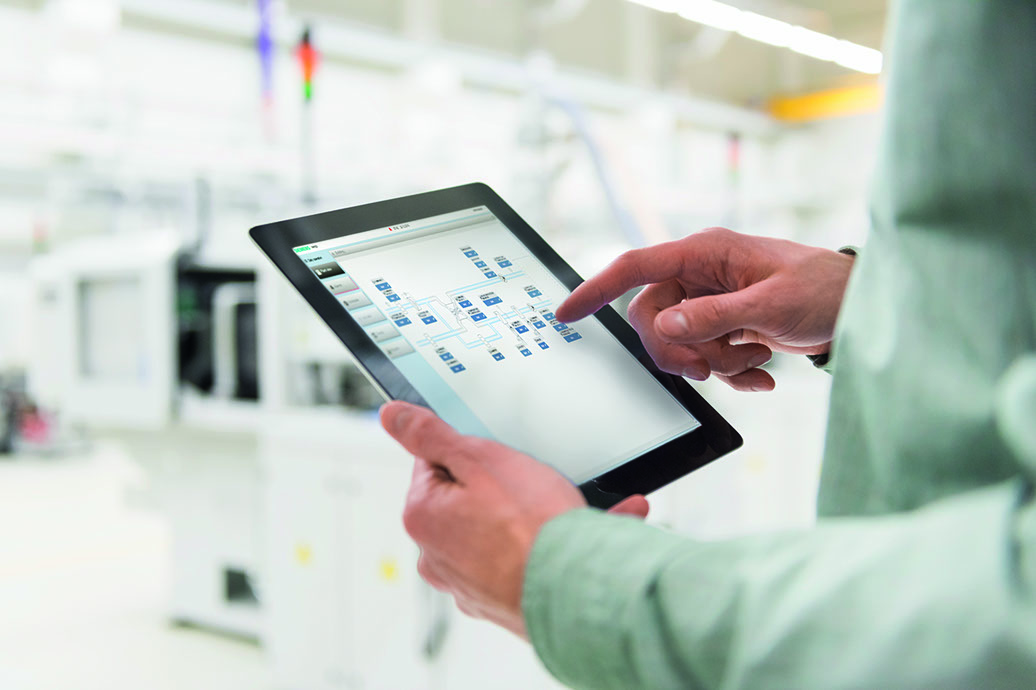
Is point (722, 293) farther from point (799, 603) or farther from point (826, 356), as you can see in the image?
point (799, 603)

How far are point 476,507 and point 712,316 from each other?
0.34 metres

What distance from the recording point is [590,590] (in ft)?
1.59

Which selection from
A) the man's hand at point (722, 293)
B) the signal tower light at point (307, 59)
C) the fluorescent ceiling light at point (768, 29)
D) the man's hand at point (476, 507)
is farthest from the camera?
the fluorescent ceiling light at point (768, 29)

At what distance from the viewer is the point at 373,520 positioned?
8.06ft

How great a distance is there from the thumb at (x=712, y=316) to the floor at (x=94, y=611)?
108 inches

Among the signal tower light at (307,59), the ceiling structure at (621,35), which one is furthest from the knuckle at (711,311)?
the ceiling structure at (621,35)

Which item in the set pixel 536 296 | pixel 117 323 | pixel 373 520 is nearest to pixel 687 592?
pixel 536 296

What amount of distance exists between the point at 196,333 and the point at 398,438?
2.76 metres

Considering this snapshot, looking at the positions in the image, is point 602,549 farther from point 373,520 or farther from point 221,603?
point 221,603

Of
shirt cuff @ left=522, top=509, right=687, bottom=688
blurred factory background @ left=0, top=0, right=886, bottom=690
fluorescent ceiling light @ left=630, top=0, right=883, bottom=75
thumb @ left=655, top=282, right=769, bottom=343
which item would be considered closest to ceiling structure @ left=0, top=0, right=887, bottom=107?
blurred factory background @ left=0, top=0, right=886, bottom=690

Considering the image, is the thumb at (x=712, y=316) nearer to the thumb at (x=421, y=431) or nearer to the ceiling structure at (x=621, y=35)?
the thumb at (x=421, y=431)

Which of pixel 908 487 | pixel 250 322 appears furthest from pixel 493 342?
pixel 250 322

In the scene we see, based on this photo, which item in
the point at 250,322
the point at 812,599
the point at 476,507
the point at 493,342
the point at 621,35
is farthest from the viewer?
the point at 621,35

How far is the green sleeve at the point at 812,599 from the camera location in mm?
380
